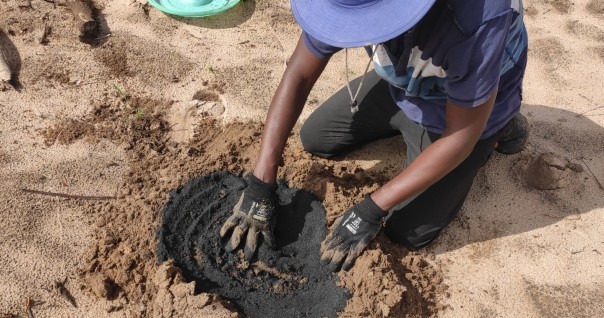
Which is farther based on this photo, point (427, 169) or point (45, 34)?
point (45, 34)

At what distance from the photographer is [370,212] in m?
2.29

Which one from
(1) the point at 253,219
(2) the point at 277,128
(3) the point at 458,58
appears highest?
(3) the point at 458,58

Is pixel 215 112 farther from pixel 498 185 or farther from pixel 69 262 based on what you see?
pixel 498 185

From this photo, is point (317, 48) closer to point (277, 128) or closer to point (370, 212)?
point (277, 128)

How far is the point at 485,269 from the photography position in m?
2.55

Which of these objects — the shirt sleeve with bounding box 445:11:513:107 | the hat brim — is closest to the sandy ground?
the shirt sleeve with bounding box 445:11:513:107

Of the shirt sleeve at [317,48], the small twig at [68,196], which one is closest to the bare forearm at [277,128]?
the shirt sleeve at [317,48]

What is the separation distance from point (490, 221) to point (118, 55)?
2.26 metres

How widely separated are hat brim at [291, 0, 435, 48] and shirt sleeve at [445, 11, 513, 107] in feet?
1.06

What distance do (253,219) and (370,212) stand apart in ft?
1.61

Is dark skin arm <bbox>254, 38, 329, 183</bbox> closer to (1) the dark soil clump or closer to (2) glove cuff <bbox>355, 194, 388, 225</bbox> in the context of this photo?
(1) the dark soil clump

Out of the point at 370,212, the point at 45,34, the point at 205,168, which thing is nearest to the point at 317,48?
the point at 370,212

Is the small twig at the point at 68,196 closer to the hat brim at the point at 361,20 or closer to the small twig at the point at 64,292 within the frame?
the small twig at the point at 64,292

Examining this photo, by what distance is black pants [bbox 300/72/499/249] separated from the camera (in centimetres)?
251
